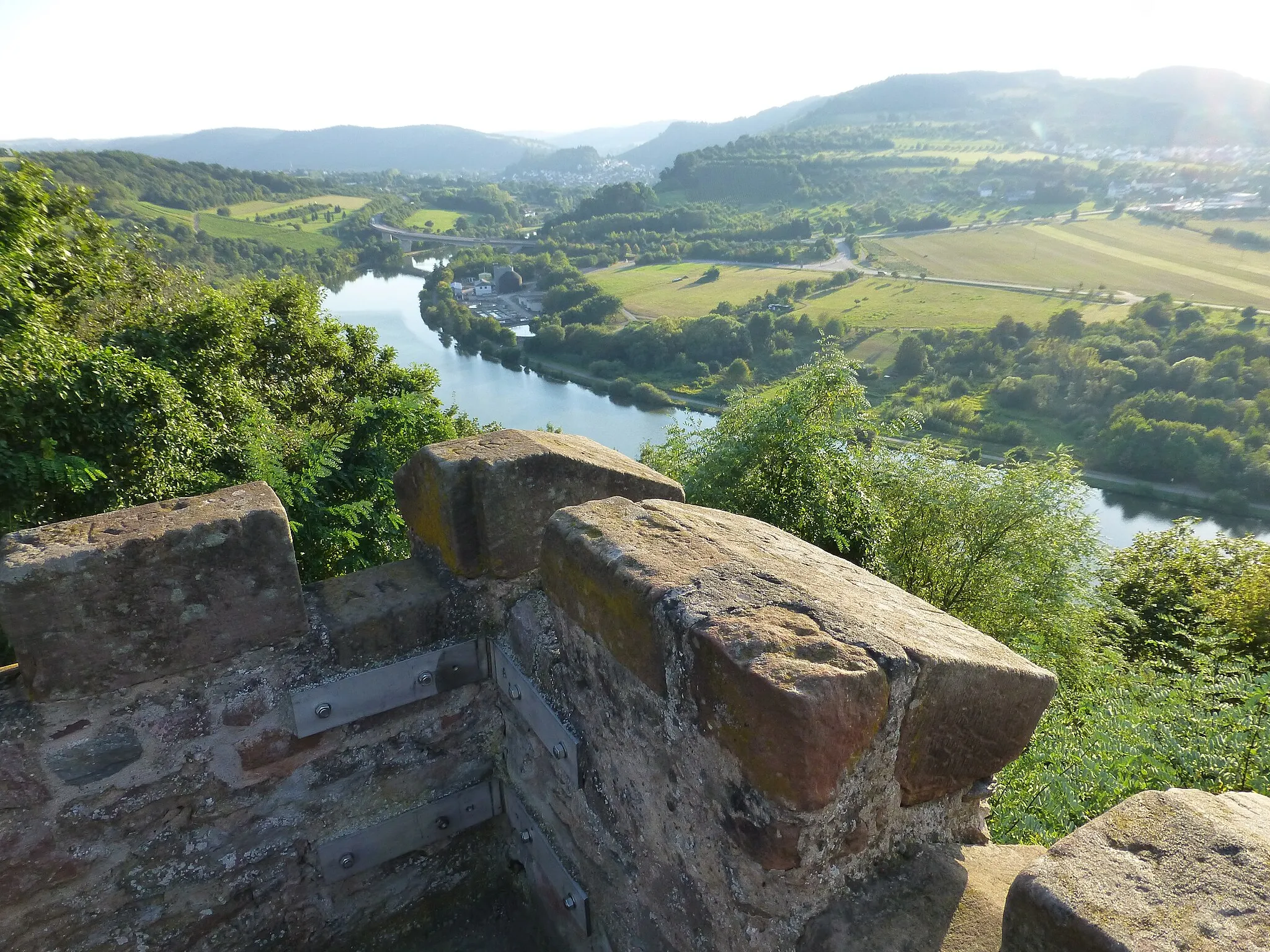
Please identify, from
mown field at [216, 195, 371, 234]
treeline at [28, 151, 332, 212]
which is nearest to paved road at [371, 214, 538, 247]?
mown field at [216, 195, 371, 234]

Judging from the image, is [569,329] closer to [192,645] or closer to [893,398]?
[893,398]

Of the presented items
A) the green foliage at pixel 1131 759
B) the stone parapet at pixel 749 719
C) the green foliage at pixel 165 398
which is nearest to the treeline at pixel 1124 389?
the green foliage at pixel 165 398

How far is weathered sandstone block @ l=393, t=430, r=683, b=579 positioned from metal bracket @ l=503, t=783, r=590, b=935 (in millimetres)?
898

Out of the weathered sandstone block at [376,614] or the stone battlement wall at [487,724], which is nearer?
the stone battlement wall at [487,724]

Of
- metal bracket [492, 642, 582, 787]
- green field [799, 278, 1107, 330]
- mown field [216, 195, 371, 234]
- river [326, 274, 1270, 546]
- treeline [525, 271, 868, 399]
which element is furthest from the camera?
mown field [216, 195, 371, 234]

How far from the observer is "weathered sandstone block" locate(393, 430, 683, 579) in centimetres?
236

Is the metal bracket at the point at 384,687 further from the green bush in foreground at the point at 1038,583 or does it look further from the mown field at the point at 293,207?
the mown field at the point at 293,207

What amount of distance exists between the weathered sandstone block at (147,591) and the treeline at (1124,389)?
1504 inches

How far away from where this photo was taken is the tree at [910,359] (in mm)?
55281

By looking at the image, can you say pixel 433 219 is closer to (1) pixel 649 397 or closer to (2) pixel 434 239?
(2) pixel 434 239

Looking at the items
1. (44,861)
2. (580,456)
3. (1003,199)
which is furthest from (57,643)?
(1003,199)

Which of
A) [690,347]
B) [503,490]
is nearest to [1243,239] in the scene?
[690,347]

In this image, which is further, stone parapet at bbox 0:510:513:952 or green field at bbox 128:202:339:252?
green field at bbox 128:202:339:252

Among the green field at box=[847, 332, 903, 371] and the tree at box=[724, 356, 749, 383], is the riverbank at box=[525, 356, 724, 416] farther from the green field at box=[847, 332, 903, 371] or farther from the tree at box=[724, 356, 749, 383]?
the green field at box=[847, 332, 903, 371]
